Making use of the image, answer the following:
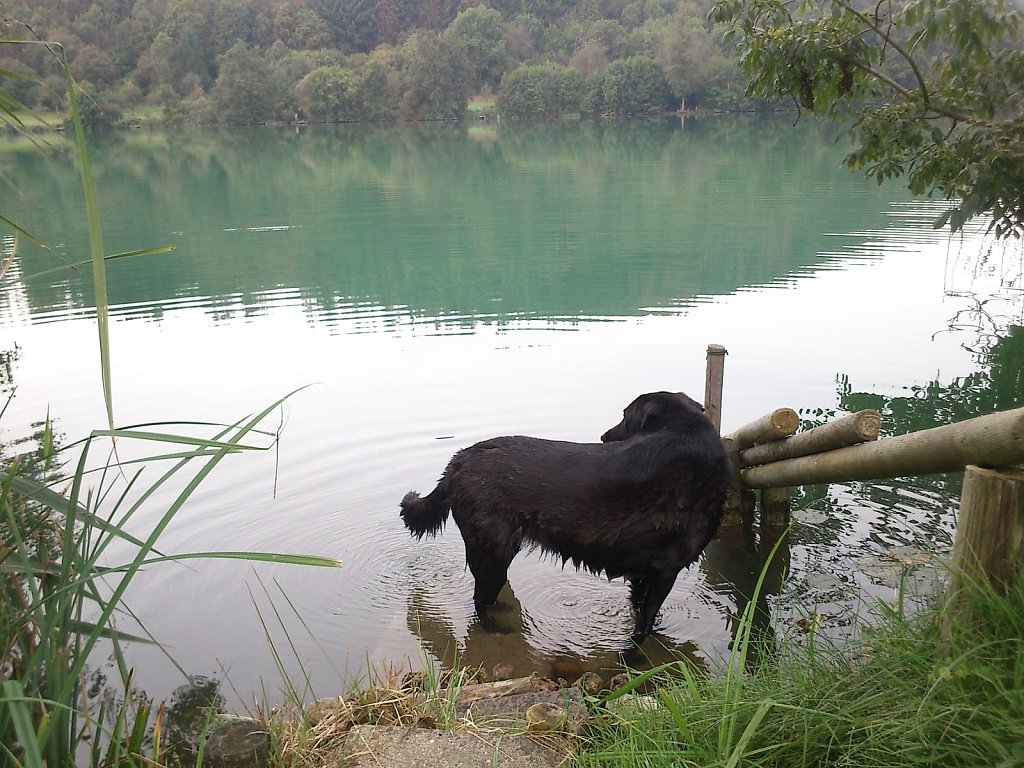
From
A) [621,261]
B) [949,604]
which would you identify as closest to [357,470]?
[949,604]

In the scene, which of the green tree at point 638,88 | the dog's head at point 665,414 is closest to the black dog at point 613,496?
the dog's head at point 665,414

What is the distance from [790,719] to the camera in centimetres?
268

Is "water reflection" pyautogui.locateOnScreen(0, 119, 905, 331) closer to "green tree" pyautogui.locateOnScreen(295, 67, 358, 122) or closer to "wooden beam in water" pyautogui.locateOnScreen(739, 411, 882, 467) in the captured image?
"wooden beam in water" pyautogui.locateOnScreen(739, 411, 882, 467)

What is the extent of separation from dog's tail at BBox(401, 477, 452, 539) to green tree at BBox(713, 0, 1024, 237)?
4.18m

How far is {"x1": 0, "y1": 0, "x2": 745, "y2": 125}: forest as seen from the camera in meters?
78.6

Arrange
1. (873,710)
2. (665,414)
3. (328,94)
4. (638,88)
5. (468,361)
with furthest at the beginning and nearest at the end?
(328,94)
(638,88)
(468,361)
(665,414)
(873,710)

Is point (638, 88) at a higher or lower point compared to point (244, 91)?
lower

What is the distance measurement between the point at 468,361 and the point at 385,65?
86238 millimetres

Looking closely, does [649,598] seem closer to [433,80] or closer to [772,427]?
[772,427]

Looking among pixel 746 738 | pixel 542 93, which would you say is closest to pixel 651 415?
pixel 746 738

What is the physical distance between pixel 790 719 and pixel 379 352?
9.26 metres

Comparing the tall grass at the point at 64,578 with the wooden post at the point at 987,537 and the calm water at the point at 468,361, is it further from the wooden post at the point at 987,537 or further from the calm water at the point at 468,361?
the wooden post at the point at 987,537

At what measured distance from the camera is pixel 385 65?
Answer: 89.2 metres

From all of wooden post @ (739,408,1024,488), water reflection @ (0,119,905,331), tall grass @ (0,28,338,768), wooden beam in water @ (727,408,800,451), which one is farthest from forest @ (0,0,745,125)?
tall grass @ (0,28,338,768)
